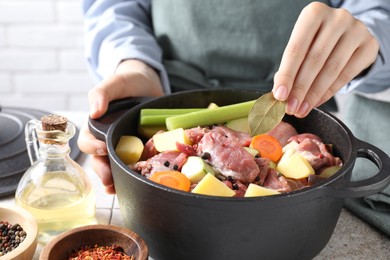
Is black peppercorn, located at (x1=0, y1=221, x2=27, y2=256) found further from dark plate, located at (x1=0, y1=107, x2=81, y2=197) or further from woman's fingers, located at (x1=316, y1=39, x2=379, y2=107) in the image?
woman's fingers, located at (x1=316, y1=39, x2=379, y2=107)

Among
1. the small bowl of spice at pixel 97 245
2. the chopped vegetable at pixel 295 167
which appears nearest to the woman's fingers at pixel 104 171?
the small bowl of spice at pixel 97 245

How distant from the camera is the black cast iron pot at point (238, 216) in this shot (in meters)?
0.80

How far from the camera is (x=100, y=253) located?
879 millimetres

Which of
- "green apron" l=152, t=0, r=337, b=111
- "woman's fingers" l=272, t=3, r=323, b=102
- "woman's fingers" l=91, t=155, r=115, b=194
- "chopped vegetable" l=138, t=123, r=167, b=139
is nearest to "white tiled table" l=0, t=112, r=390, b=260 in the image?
"woman's fingers" l=91, t=155, r=115, b=194

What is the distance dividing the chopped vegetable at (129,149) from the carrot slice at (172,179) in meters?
0.12

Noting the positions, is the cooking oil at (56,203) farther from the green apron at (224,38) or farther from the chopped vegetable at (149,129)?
the green apron at (224,38)

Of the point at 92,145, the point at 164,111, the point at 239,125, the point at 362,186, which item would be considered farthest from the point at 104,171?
the point at 362,186

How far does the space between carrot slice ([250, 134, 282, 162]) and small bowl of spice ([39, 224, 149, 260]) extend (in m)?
0.28

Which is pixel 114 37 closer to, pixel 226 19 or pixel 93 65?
pixel 93 65

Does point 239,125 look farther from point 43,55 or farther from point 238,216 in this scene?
point 43,55

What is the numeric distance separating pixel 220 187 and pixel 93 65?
893mm

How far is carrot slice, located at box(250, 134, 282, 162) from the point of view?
3.32 feet

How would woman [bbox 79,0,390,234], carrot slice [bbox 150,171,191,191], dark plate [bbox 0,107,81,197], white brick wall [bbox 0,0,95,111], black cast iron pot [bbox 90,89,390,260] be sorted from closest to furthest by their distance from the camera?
1. black cast iron pot [bbox 90,89,390,260]
2. carrot slice [bbox 150,171,191,191]
3. dark plate [bbox 0,107,81,197]
4. woman [bbox 79,0,390,234]
5. white brick wall [bbox 0,0,95,111]

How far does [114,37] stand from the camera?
1558mm
